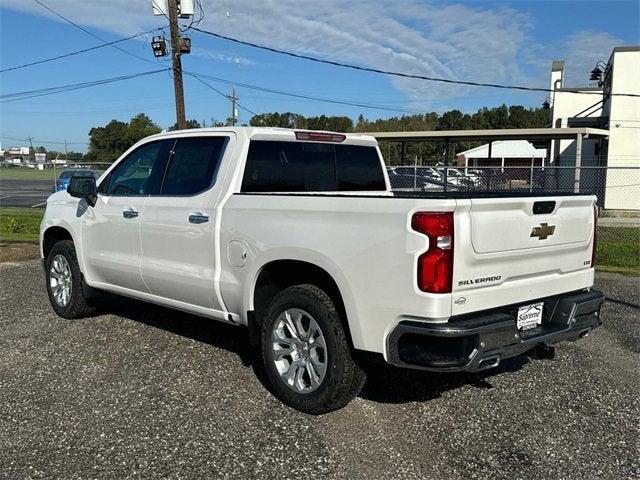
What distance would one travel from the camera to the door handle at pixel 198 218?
15.3ft

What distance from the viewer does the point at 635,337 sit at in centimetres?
601

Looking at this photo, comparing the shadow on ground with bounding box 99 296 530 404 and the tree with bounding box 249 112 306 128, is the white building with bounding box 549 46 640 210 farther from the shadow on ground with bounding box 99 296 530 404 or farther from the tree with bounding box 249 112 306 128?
the tree with bounding box 249 112 306 128

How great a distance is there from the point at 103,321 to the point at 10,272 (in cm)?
397

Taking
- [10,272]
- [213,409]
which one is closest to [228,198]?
[213,409]

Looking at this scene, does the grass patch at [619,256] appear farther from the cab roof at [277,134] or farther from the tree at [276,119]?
the tree at [276,119]

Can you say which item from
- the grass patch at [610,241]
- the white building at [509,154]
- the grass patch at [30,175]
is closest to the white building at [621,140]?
the grass patch at [610,241]

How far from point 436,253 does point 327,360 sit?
3.47 ft

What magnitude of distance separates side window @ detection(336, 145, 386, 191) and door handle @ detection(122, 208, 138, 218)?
180cm

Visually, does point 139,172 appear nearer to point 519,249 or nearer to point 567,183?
point 519,249

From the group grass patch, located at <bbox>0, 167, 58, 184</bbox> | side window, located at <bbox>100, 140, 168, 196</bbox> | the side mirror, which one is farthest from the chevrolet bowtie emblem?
grass patch, located at <bbox>0, 167, 58, 184</bbox>

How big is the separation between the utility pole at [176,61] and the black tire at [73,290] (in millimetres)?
12232

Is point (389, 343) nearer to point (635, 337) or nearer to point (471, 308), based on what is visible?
point (471, 308)

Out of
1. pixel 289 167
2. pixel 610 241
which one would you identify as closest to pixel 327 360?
pixel 289 167

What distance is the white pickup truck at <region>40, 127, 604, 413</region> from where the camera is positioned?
3439 millimetres
